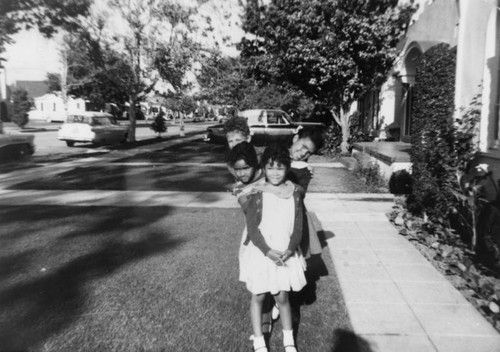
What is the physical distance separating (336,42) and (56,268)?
41.5 feet

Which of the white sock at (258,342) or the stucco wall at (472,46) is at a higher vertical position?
the stucco wall at (472,46)

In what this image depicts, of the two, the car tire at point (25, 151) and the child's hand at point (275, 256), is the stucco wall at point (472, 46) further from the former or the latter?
the car tire at point (25, 151)

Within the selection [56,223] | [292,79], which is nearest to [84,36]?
[292,79]

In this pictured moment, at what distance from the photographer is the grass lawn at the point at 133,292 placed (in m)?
3.25

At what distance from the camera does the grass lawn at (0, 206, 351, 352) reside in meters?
3.25

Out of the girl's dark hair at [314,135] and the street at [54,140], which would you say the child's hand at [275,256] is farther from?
the street at [54,140]

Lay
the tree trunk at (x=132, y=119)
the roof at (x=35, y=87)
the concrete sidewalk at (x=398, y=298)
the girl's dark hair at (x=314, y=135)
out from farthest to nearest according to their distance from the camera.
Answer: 1. the roof at (x=35, y=87)
2. the tree trunk at (x=132, y=119)
3. the girl's dark hair at (x=314, y=135)
4. the concrete sidewalk at (x=398, y=298)

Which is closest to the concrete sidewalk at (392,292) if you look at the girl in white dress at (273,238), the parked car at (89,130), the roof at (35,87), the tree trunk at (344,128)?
the girl in white dress at (273,238)

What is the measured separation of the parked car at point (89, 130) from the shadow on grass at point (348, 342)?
19163 millimetres

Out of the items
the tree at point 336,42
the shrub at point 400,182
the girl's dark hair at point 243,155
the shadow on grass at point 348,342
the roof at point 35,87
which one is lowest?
the shadow on grass at point 348,342

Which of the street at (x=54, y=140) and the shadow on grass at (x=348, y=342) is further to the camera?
the street at (x=54, y=140)

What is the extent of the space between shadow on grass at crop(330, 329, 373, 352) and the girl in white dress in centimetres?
39

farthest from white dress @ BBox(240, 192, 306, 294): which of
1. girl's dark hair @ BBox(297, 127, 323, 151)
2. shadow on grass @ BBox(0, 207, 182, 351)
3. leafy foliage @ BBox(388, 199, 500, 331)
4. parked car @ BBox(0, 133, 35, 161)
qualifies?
parked car @ BBox(0, 133, 35, 161)

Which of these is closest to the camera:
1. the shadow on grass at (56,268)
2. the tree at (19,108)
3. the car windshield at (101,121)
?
the shadow on grass at (56,268)
